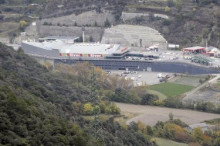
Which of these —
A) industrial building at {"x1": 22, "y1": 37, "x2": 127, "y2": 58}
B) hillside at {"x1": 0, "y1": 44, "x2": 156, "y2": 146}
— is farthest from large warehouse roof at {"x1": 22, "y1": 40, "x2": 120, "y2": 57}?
hillside at {"x1": 0, "y1": 44, "x2": 156, "y2": 146}

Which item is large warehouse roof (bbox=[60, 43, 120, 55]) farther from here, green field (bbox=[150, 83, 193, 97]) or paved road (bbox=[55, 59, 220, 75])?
green field (bbox=[150, 83, 193, 97])

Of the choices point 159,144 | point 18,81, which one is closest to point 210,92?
point 159,144

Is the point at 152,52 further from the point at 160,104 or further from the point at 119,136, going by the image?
the point at 119,136

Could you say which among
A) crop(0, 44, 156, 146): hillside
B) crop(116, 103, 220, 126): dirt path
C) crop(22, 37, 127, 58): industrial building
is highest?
crop(0, 44, 156, 146): hillside

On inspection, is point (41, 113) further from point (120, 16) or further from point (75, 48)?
point (120, 16)

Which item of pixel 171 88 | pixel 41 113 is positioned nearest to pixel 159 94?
pixel 171 88

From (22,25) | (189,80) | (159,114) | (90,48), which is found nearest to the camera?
(159,114)

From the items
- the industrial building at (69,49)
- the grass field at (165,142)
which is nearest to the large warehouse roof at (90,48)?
the industrial building at (69,49)
